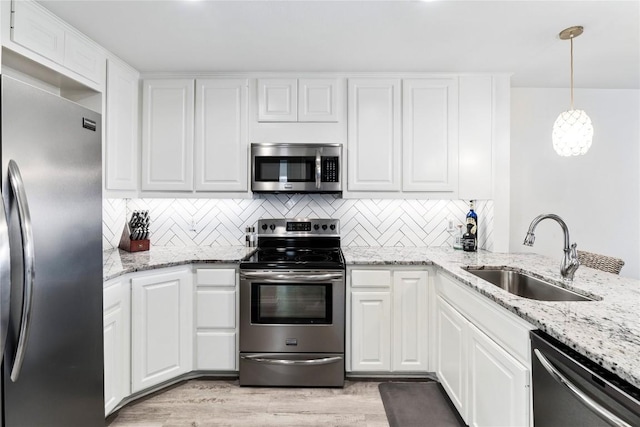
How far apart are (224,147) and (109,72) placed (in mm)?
938

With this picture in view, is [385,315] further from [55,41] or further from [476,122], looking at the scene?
[55,41]

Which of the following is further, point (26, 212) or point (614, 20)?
point (614, 20)

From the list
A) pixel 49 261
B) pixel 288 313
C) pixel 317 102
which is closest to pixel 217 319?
pixel 288 313

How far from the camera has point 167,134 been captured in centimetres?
282

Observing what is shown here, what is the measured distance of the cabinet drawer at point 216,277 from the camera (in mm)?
2490

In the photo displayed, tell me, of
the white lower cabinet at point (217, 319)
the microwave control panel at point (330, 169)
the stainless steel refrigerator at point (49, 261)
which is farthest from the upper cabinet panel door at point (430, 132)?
the stainless steel refrigerator at point (49, 261)

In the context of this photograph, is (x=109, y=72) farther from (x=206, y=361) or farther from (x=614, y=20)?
(x=614, y=20)

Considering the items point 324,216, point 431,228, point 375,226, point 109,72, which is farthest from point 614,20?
point 109,72

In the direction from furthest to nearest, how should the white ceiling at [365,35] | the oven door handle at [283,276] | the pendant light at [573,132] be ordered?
1. the oven door handle at [283,276]
2. the pendant light at [573,132]
3. the white ceiling at [365,35]

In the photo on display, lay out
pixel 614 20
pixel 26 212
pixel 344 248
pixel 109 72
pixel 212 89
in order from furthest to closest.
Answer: pixel 344 248, pixel 212 89, pixel 109 72, pixel 614 20, pixel 26 212

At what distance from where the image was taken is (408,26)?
2.08 meters

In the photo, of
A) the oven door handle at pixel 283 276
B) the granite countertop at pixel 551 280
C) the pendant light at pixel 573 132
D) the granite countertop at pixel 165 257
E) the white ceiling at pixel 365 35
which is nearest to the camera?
the granite countertop at pixel 551 280

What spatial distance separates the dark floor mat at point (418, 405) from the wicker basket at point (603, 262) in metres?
1.39

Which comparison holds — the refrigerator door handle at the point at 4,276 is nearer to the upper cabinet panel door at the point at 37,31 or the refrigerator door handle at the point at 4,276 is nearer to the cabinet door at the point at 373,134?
the upper cabinet panel door at the point at 37,31
